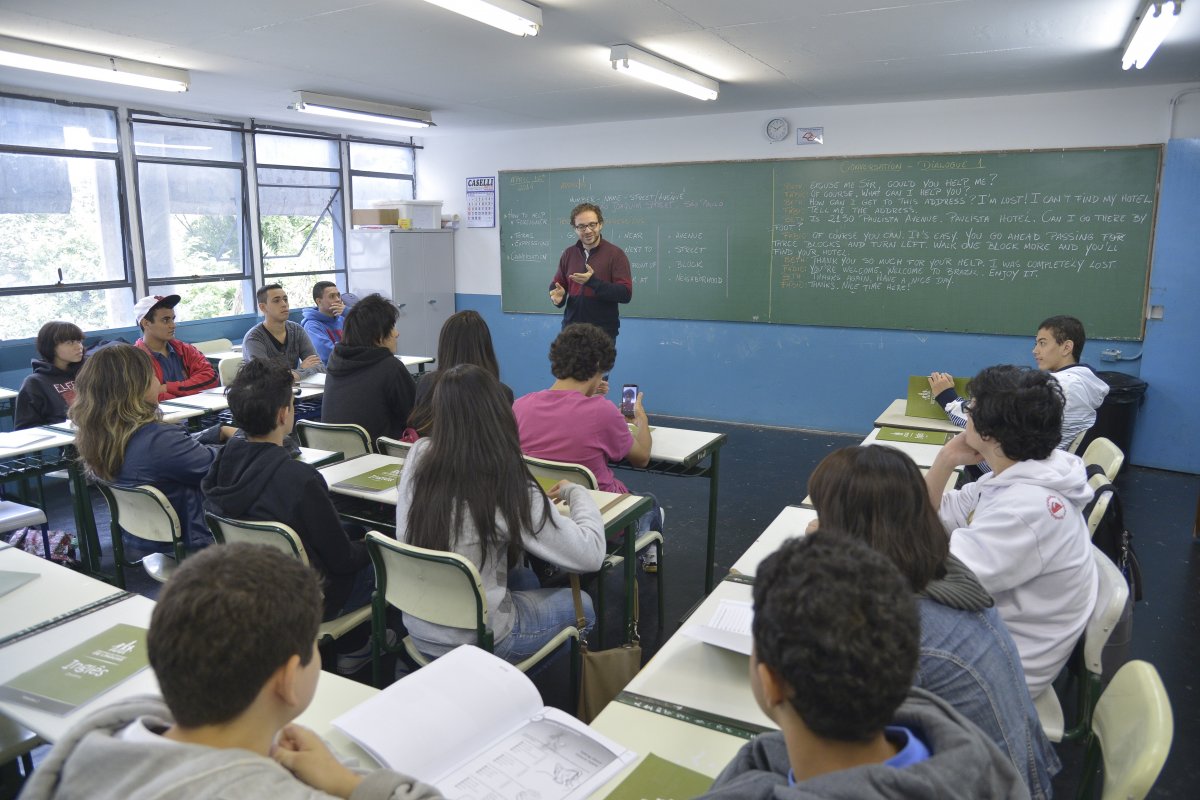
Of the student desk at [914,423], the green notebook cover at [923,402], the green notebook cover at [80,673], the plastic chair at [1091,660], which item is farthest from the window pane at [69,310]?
the plastic chair at [1091,660]

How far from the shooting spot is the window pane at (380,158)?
26.9ft

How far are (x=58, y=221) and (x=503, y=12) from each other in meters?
4.50

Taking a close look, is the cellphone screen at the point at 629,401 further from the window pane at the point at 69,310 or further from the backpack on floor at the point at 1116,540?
the window pane at the point at 69,310

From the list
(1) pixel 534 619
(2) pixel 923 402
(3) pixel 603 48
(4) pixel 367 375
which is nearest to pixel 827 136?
(3) pixel 603 48

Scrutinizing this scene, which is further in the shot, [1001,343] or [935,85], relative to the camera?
[1001,343]

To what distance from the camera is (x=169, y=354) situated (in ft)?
16.3

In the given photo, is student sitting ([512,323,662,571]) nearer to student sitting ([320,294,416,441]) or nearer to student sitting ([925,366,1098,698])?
student sitting ([320,294,416,441])

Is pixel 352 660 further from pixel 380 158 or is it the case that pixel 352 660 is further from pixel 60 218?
pixel 380 158

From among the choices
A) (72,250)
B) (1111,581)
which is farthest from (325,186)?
(1111,581)

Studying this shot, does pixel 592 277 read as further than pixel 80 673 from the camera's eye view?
Yes

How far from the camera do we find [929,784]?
81cm

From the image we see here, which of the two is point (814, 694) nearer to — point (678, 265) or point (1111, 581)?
point (1111, 581)

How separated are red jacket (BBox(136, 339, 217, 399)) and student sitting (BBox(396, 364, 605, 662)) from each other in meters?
3.32

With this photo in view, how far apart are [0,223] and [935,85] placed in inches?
259
